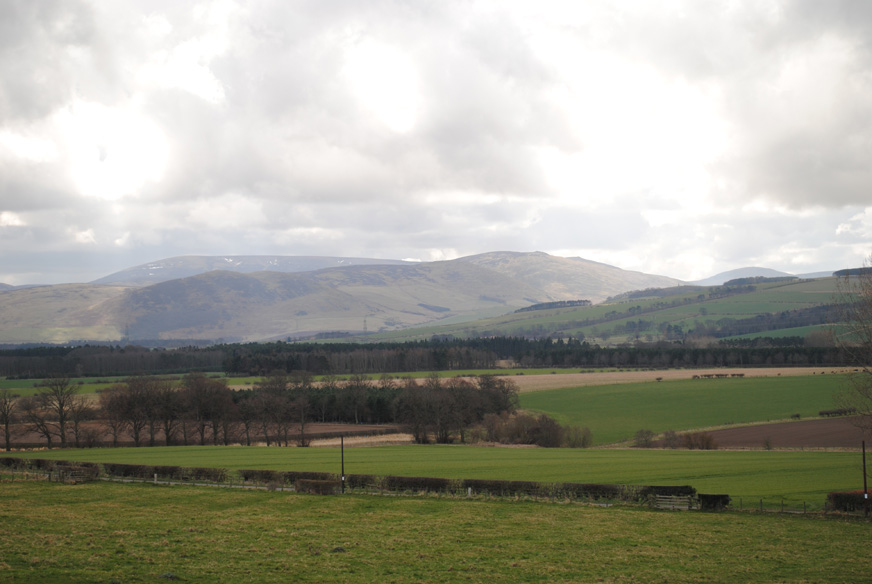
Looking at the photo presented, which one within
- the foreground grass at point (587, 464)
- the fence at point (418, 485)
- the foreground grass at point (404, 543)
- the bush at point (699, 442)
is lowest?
the bush at point (699, 442)

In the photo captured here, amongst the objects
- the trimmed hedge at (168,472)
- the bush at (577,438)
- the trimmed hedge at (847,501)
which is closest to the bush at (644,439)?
the bush at (577,438)

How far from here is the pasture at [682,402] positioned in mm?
102625

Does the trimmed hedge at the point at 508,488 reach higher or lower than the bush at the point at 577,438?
higher

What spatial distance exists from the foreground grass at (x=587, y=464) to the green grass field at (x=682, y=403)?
29266 millimetres

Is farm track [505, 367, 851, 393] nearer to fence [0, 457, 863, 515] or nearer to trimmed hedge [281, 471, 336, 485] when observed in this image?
trimmed hedge [281, 471, 336, 485]

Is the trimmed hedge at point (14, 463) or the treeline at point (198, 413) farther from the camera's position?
the treeline at point (198, 413)

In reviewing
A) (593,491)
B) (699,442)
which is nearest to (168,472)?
(593,491)

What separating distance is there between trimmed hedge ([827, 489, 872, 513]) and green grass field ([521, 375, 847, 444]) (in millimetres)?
55850

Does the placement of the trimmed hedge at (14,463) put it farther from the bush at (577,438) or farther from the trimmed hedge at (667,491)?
the bush at (577,438)

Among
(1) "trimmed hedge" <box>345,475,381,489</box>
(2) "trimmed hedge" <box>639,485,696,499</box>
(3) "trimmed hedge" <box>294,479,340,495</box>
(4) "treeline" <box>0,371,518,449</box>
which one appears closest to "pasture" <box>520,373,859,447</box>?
(4) "treeline" <box>0,371,518,449</box>

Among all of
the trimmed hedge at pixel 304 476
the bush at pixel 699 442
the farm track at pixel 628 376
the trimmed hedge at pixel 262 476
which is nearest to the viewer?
the trimmed hedge at pixel 304 476

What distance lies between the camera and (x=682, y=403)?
390ft

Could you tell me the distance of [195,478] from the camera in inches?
2092

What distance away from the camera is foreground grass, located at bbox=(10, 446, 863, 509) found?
45.5m
